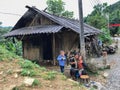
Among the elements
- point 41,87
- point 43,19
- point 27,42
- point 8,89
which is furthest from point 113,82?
point 27,42

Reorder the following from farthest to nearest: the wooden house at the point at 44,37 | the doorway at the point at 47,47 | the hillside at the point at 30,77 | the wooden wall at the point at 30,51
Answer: the wooden wall at the point at 30,51 < the doorway at the point at 47,47 < the wooden house at the point at 44,37 < the hillside at the point at 30,77

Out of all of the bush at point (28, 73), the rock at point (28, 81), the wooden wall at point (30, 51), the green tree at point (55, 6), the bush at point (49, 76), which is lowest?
the rock at point (28, 81)

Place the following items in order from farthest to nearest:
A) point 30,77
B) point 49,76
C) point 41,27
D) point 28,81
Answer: point 41,27
point 49,76
point 30,77
point 28,81

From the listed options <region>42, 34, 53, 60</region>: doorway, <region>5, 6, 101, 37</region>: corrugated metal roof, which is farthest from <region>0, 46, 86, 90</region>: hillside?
<region>42, 34, 53, 60</region>: doorway

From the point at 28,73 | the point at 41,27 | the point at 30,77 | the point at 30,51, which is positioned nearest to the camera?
the point at 30,77

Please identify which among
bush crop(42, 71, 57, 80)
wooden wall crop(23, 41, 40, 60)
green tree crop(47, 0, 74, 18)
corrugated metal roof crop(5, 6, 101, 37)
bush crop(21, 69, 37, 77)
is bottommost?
bush crop(42, 71, 57, 80)

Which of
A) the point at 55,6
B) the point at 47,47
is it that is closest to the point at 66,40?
the point at 47,47

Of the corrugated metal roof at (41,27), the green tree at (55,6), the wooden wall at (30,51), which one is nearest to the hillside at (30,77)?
the corrugated metal roof at (41,27)

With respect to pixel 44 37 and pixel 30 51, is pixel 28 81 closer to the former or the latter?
pixel 44 37

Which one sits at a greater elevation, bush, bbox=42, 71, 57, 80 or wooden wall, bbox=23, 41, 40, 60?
wooden wall, bbox=23, 41, 40, 60

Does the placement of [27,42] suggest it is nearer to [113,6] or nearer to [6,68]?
[6,68]

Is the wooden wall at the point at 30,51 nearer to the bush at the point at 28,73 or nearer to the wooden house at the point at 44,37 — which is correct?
the wooden house at the point at 44,37

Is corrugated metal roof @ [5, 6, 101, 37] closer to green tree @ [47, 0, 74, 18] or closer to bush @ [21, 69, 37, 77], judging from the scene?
bush @ [21, 69, 37, 77]

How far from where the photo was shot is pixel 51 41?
16484 mm
